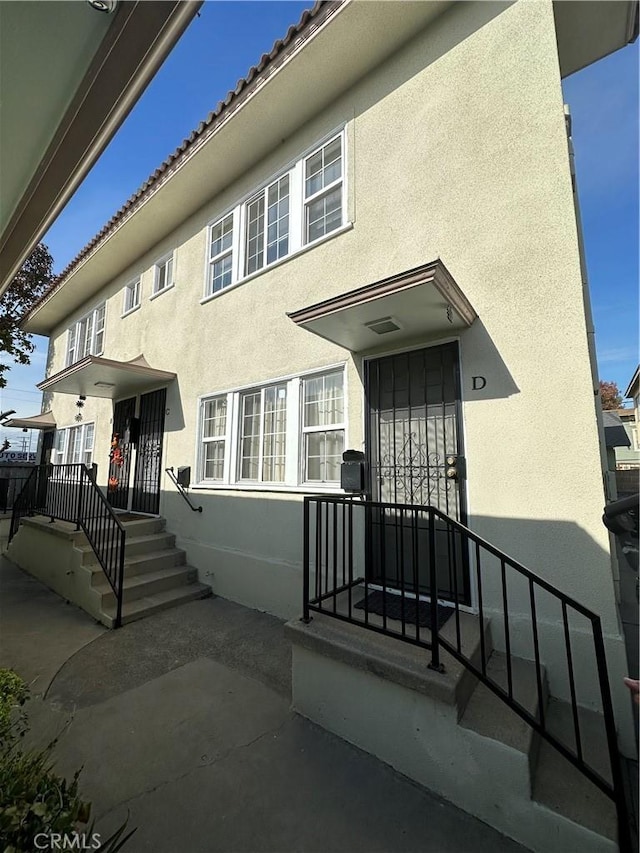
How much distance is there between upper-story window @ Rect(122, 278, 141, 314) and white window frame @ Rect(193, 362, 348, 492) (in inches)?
164

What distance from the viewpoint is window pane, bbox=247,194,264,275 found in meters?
6.01

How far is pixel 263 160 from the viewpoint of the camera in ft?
19.7

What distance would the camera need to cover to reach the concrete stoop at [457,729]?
1986 millimetres

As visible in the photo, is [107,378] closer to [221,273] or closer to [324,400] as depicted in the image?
[221,273]

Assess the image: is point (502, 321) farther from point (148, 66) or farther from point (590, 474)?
point (148, 66)

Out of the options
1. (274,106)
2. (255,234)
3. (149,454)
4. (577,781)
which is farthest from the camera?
(149,454)

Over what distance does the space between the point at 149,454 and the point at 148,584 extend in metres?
2.95

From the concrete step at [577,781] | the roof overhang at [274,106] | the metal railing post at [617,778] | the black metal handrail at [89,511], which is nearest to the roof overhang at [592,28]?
the roof overhang at [274,106]

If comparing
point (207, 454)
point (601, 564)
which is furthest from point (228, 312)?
point (601, 564)

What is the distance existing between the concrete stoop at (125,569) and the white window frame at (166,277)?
462 centimetres

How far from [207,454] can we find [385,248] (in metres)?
4.22

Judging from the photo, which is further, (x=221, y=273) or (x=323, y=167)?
(x=221, y=273)

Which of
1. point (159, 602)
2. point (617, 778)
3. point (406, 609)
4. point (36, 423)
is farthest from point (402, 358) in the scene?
point (36, 423)

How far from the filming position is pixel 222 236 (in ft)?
22.1
